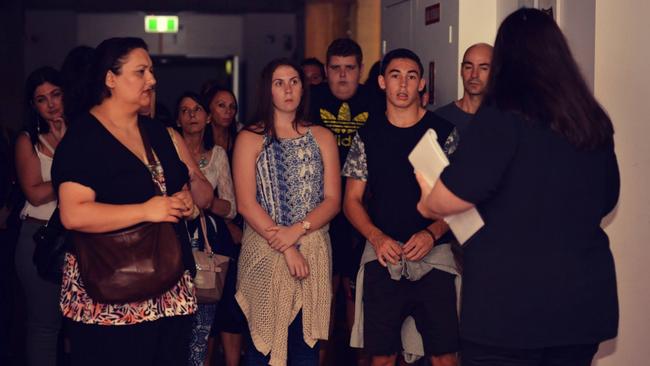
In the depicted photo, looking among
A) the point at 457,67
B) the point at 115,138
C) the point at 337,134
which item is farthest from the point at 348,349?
the point at 115,138

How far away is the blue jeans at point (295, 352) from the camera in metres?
4.16

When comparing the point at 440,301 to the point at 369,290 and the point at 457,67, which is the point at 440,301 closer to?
the point at 369,290

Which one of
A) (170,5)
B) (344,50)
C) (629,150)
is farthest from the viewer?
(170,5)

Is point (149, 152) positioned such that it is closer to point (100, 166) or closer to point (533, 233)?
point (100, 166)

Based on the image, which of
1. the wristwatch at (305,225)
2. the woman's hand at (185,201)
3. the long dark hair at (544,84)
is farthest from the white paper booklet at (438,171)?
the wristwatch at (305,225)

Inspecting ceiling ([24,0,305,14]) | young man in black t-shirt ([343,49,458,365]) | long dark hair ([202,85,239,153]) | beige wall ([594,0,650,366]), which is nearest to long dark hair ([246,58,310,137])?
young man in black t-shirt ([343,49,458,365])

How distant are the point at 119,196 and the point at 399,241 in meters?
1.31

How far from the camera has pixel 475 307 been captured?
272 cm

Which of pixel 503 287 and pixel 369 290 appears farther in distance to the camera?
pixel 369 290

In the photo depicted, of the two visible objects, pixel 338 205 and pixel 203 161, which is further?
pixel 203 161

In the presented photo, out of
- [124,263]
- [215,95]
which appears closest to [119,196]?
[124,263]

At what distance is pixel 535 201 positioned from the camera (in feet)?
8.61

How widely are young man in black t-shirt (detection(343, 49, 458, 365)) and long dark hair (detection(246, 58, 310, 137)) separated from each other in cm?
33

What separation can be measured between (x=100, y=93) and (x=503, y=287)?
4.89ft
